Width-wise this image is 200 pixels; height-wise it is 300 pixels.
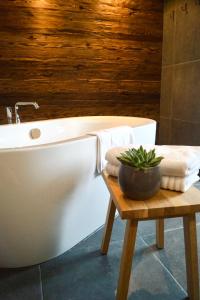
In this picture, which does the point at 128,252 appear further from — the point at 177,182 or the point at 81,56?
the point at 81,56

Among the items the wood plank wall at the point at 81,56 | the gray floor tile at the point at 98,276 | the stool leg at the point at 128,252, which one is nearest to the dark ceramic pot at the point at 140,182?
the stool leg at the point at 128,252

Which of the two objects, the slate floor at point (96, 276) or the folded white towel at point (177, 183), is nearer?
the folded white towel at point (177, 183)

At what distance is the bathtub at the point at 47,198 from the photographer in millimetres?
1157

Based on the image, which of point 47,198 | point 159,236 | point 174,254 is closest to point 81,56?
point 47,198

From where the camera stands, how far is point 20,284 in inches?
48.6

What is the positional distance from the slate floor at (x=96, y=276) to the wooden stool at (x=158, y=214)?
20 cm

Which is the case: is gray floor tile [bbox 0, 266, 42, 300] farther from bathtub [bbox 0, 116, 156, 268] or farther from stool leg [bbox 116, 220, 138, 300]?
stool leg [bbox 116, 220, 138, 300]

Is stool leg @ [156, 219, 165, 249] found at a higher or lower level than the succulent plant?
lower

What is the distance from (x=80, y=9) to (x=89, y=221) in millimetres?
2213

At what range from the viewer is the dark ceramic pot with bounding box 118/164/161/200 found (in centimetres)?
89

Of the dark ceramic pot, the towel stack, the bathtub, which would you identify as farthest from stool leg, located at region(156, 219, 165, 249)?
the dark ceramic pot

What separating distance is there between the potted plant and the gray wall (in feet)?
5.86

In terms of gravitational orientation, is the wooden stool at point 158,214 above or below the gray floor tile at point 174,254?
above

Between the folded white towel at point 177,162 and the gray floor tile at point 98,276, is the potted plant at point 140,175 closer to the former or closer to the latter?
the folded white towel at point 177,162
